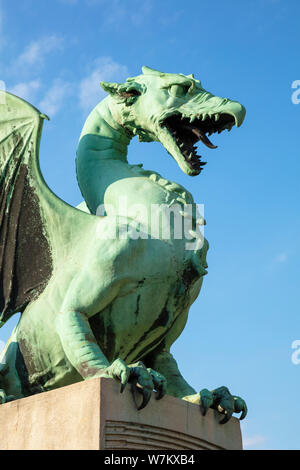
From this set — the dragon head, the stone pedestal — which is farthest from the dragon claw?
the dragon head

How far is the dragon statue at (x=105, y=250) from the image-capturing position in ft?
18.1

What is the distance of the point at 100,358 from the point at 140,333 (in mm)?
524

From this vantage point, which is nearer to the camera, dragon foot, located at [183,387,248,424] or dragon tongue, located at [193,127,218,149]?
dragon foot, located at [183,387,248,424]

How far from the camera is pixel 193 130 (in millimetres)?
6156

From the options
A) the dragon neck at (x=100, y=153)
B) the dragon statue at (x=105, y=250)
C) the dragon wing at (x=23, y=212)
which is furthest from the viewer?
the dragon neck at (x=100, y=153)

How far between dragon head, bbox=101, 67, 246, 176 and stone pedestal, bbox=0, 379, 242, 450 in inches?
81.7

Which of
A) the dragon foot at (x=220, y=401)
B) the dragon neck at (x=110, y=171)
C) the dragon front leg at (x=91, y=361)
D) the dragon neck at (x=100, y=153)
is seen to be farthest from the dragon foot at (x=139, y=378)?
the dragon neck at (x=100, y=153)

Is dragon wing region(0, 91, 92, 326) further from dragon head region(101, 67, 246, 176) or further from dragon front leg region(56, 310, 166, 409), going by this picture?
dragon head region(101, 67, 246, 176)

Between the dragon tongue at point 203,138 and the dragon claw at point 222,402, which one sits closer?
the dragon claw at point 222,402

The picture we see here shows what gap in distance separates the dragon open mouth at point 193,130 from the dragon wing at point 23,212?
1.03 meters

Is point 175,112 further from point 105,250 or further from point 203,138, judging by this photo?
point 105,250

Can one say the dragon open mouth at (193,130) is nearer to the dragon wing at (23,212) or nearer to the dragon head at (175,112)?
the dragon head at (175,112)

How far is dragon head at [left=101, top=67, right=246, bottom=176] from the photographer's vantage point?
6.04 metres

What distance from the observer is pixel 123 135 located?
21.7ft
